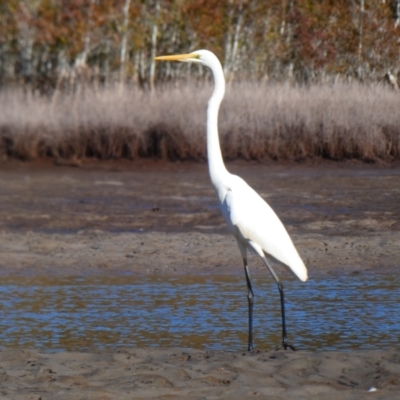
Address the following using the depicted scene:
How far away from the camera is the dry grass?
17.1 metres

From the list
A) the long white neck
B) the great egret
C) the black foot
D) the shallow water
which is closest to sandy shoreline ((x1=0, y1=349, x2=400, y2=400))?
the black foot

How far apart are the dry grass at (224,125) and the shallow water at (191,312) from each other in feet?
28.5

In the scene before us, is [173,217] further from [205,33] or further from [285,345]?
[205,33]

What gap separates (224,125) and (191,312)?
10.7m

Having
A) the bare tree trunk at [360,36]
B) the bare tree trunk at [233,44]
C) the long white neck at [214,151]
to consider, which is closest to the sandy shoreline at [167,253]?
the long white neck at [214,151]

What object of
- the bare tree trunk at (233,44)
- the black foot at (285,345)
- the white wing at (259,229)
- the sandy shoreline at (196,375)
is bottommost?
the black foot at (285,345)

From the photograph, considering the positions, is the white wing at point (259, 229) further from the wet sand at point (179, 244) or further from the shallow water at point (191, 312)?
the wet sand at point (179, 244)

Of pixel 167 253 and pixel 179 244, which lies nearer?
pixel 167 253

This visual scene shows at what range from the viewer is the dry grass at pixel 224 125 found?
17094 mm

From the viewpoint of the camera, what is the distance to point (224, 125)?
1755cm

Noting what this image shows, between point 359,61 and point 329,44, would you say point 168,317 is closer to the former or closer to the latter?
point 359,61

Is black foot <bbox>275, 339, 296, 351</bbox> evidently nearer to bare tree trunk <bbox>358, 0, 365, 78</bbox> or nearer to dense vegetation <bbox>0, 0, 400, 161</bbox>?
dense vegetation <bbox>0, 0, 400, 161</bbox>

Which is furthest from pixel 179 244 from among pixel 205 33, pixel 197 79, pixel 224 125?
pixel 205 33

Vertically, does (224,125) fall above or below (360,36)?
below
